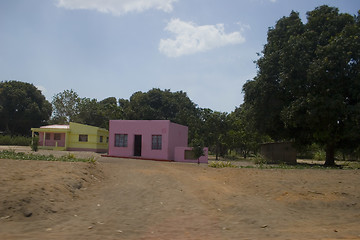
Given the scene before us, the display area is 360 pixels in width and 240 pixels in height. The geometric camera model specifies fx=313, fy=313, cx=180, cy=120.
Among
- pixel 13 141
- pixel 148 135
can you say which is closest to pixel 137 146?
pixel 148 135

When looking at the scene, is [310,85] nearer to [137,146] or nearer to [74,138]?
[137,146]

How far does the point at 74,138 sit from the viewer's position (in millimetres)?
37219

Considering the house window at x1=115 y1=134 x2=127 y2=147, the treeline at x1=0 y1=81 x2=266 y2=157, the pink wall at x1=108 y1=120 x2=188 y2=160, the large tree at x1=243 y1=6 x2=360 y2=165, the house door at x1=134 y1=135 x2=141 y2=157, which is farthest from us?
the treeline at x1=0 y1=81 x2=266 y2=157

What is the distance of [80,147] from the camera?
120ft

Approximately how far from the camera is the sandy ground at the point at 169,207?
552 cm

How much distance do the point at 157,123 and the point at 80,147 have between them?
14.5 meters

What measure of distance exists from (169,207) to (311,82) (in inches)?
649

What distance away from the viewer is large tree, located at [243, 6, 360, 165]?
19688 mm

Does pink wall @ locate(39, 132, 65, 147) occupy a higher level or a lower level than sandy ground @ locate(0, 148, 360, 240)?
higher

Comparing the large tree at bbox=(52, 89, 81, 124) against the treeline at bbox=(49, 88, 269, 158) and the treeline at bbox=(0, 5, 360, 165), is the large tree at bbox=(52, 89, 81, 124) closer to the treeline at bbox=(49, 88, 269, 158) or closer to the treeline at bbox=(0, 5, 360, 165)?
the treeline at bbox=(49, 88, 269, 158)

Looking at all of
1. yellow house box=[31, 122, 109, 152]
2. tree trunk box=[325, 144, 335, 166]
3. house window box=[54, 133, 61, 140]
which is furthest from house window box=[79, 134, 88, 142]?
tree trunk box=[325, 144, 335, 166]

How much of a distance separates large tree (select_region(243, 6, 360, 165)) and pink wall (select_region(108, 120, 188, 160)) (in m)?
A: 6.95

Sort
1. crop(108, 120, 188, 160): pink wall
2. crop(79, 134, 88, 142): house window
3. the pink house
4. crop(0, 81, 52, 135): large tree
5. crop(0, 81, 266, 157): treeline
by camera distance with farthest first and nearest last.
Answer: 1. crop(0, 81, 52, 135): large tree
2. crop(0, 81, 266, 157): treeline
3. crop(79, 134, 88, 142): house window
4. crop(108, 120, 188, 160): pink wall
5. the pink house

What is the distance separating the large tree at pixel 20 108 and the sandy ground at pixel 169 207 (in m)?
42.7
